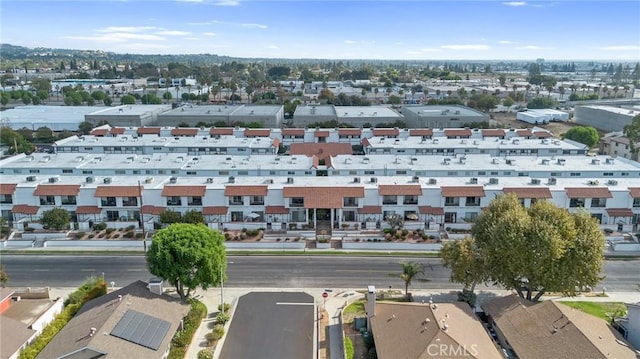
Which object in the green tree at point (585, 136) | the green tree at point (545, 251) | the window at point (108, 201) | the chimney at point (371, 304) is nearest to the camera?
the chimney at point (371, 304)

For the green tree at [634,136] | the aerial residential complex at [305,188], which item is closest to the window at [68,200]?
the aerial residential complex at [305,188]

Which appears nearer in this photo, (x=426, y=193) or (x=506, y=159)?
(x=426, y=193)

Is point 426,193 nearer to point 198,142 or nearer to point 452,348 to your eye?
point 452,348

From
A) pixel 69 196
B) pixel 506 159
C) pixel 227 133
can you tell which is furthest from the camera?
pixel 227 133

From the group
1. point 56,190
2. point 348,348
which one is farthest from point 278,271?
point 56,190

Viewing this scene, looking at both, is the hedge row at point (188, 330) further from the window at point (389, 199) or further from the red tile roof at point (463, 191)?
the red tile roof at point (463, 191)

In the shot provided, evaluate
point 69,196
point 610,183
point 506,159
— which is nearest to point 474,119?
point 506,159

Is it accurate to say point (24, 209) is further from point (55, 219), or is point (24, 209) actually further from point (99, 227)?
point (99, 227)

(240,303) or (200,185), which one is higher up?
(200,185)
